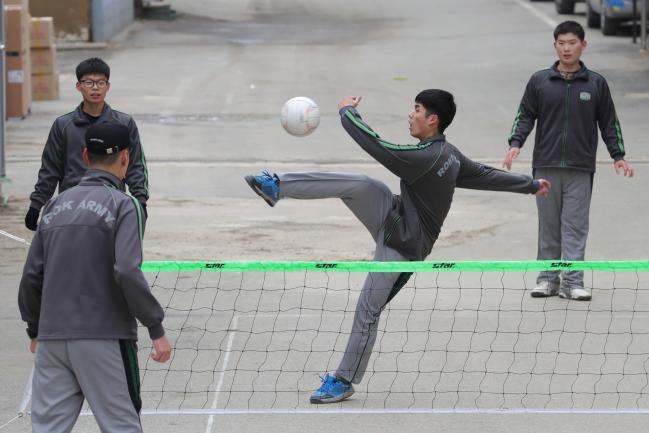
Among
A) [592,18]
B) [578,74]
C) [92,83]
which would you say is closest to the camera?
[92,83]

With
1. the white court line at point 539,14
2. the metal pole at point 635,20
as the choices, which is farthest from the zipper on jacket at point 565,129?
the white court line at point 539,14

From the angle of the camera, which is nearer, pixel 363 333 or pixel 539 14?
pixel 363 333

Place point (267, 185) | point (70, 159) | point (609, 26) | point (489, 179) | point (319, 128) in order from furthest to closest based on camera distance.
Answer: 1. point (609, 26)
2. point (319, 128)
3. point (70, 159)
4. point (489, 179)
5. point (267, 185)

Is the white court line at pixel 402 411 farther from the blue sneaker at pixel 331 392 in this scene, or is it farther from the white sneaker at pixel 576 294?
the white sneaker at pixel 576 294

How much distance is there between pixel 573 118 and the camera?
34.8ft

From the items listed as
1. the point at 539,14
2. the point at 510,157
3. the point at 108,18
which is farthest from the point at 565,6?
the point at 510,157

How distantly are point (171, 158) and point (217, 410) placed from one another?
10.9 metres

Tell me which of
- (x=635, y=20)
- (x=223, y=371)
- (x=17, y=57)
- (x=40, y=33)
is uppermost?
(x=223, y=371)

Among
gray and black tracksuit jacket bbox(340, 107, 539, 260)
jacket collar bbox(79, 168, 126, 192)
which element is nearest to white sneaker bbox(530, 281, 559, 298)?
gray and black tracksuit jacket bbox(340, 107, 539, 260)

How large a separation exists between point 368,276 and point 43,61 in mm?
17364

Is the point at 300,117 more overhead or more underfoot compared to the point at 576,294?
more overhead

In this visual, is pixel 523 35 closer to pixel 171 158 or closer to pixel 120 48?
pixel 120 48

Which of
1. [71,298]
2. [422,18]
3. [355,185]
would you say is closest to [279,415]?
[355,185]

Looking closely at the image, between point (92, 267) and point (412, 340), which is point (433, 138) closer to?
point (412, 340)
